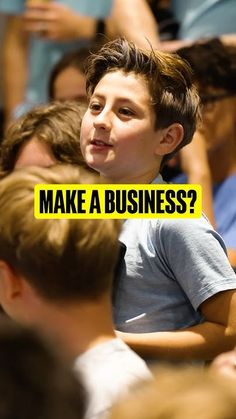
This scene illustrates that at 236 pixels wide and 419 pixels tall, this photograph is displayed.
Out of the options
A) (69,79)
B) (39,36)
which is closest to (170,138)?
(69,79)

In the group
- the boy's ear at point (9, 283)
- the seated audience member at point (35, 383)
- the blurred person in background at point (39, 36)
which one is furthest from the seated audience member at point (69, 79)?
the seated audience member at point (35, 383)

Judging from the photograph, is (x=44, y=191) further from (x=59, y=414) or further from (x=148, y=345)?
(x=59, y=414)

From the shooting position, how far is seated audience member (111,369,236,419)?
1276mm

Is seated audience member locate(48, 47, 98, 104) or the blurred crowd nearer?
the blurred crowd

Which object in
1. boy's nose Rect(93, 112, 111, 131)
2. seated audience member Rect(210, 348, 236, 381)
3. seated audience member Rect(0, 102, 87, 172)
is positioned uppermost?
boy's nose Rect(93, 112, 111, 131)

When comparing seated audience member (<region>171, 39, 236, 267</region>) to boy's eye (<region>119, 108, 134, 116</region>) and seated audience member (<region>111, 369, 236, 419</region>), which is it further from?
seated audience member (<region>111, 369, 236, 419</region>)

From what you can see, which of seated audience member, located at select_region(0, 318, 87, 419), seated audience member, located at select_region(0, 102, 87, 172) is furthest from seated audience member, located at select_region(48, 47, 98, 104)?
Result: seated audience member, located at select_region(0, 318, 87, 419)

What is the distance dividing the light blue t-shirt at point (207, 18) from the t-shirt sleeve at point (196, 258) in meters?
1.49

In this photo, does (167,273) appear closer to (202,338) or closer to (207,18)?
(202,338)

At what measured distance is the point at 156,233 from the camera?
2.15 metres

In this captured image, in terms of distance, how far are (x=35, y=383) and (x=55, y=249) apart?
51cm

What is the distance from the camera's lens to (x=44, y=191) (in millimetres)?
1848

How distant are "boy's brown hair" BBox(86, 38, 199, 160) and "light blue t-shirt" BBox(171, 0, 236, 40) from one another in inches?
49.9

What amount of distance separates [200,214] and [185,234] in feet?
0.19
